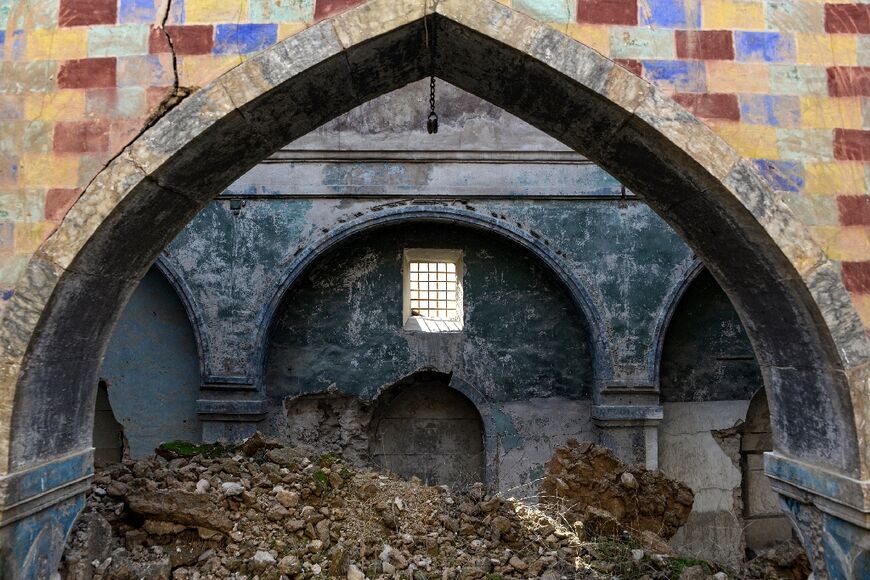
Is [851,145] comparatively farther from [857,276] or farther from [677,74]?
[677,74]

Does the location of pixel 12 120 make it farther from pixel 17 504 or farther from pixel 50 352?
pixel 17 504

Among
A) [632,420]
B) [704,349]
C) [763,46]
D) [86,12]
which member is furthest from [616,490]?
[86,12]

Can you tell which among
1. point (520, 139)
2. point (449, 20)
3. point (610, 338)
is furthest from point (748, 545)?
point (449, 20)

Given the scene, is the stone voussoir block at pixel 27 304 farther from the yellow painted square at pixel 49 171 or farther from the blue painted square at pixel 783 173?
the blue painted square at pixel 783 173

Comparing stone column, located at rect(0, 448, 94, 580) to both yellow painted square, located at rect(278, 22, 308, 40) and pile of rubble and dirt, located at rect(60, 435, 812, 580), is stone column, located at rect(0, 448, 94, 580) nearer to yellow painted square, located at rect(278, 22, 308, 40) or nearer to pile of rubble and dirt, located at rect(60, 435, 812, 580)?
pile of rubble and dirt, located at rect(60, 435, 812, 580)

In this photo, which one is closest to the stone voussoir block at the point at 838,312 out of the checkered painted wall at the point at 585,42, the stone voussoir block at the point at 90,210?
the checkered painted wall at the point at 585,42

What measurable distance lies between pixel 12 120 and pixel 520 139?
5967 millimetres

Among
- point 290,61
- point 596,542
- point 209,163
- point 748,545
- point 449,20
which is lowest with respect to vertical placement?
point 748,545

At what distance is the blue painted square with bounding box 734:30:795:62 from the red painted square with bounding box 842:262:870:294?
106 cm

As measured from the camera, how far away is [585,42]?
335 cm

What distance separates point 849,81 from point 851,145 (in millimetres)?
333

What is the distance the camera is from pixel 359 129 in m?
8.35

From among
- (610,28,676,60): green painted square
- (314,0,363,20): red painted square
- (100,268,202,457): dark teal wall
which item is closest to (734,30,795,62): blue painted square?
(610,28,676,60): green painted square

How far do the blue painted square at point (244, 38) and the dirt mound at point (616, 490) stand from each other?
176 inches
